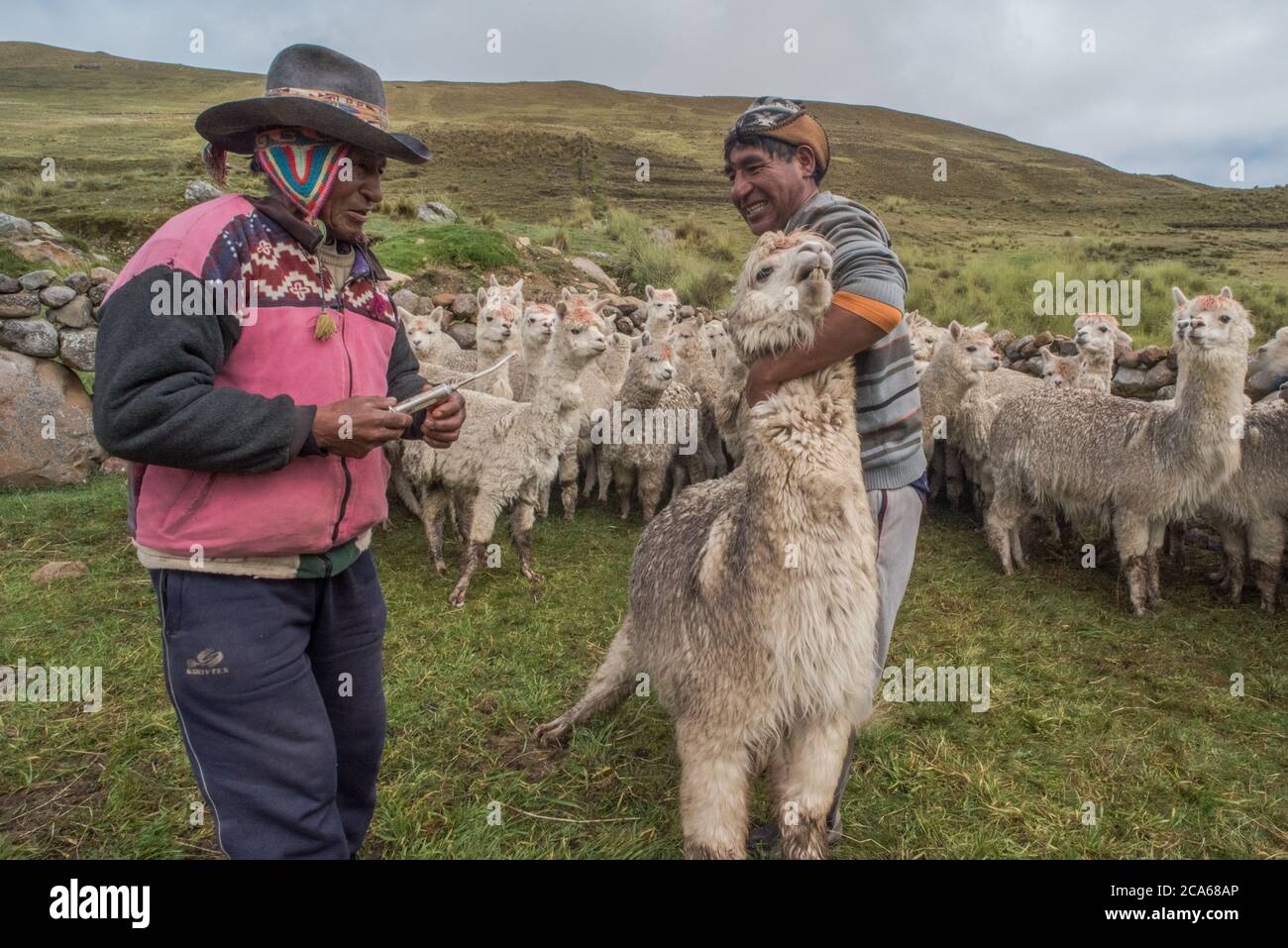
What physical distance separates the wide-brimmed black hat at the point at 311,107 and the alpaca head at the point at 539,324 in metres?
4.54

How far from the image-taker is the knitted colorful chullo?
1688 millimetres

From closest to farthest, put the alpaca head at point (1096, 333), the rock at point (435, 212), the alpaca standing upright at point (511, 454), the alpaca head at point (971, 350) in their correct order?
the alpaca standing upright at point (511, 454) < the alpaca head at point (971, 350) < the alpaca head at point (1096, 333) < the rock at point (435, 212)

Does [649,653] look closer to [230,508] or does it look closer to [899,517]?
[899,517]

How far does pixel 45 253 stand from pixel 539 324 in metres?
6.36

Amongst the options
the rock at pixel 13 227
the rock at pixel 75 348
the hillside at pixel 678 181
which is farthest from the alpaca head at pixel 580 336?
the hillside at pixel 678 181

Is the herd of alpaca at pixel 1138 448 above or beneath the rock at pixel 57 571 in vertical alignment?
above

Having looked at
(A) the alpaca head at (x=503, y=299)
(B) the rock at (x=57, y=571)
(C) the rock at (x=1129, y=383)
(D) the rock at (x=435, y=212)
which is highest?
(D) the rock at (x=435, y=212)

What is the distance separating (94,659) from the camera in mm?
4004

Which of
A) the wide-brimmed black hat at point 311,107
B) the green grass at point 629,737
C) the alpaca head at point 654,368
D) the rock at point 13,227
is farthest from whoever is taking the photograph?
the rock at point 13,227

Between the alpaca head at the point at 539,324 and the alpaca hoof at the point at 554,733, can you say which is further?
the alpaca head at the point at 539,324

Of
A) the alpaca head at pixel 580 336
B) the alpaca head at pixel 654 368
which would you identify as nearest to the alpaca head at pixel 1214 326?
the alpaca head at pixel 654 368

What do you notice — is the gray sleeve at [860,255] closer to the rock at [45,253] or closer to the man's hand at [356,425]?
the man's hand at [356,425]

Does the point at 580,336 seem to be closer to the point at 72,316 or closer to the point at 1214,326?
the point at 1214,326

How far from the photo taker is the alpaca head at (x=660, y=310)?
8.20 metres
